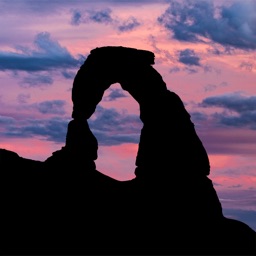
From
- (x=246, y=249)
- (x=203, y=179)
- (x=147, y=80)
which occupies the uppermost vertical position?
(x=147, y=80)

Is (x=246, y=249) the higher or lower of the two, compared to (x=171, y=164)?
lower

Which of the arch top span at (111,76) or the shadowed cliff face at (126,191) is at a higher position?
the arch top span at (111,76)

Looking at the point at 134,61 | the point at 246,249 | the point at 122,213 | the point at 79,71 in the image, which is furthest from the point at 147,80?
the point at 246,249

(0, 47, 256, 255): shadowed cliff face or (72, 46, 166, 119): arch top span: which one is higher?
(72, 46, 166, 119): arch top span

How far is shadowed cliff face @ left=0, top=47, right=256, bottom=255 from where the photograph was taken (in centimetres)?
5025

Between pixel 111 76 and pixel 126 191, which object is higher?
pixel 111 76

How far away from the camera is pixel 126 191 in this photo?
5394 cm

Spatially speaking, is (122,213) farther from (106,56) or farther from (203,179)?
(106,56)

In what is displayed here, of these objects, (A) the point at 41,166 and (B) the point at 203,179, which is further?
(A) the point at 41,166

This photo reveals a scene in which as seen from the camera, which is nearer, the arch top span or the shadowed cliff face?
the shadowed cliff face

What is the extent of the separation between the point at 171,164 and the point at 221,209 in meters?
4.20

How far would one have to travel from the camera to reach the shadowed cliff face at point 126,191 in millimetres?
50250

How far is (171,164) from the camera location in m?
52.2

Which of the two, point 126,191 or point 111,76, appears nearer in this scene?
point 126,191
